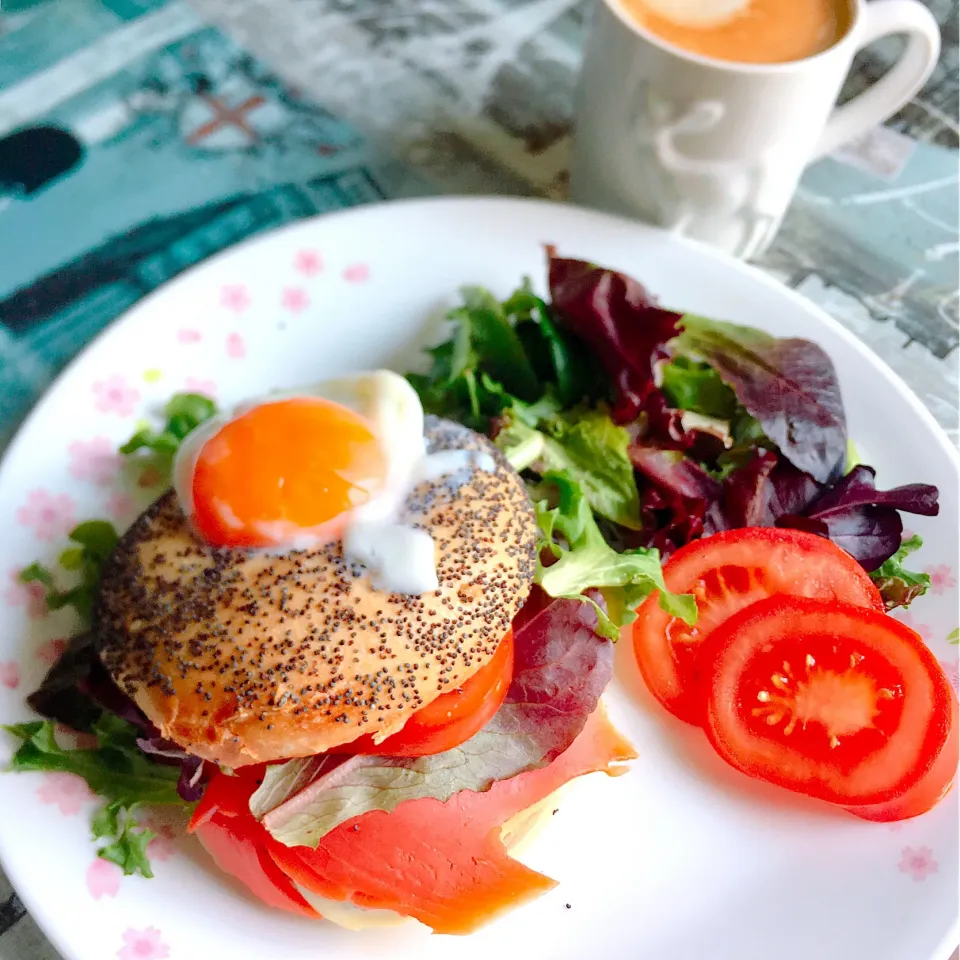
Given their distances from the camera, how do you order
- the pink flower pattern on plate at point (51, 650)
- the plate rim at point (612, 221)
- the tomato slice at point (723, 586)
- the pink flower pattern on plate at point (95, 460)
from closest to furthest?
1. the pink flower pattern on plate at point (51, 650)
2. the tomato slice at point (723, 586)
3. the pink flower pattern on plate at point (95, 460)
4. the plate rim at point (612, 221)

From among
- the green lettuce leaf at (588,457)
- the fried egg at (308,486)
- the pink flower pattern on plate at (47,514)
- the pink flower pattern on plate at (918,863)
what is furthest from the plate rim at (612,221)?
the pink flower pattern on plate at (918,863)

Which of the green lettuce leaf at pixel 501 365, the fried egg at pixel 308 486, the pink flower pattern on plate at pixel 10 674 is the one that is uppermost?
the fried egg at pixel 308 486

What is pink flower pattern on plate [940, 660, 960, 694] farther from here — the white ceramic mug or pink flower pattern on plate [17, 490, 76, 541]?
pink flower pattern on plate [17, 490, 76, 541]

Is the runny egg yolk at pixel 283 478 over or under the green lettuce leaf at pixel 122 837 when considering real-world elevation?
over

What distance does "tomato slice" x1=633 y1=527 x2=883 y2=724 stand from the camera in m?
1.71

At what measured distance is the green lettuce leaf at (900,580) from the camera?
178 centimetres

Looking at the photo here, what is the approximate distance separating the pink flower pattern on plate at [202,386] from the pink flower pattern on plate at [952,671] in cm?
156

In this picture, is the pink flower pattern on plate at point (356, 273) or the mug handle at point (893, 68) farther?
the pink flower pattern on plate at point (356, 273)

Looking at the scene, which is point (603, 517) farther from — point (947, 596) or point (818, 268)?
point (818, 268)

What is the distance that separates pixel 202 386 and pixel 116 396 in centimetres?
18

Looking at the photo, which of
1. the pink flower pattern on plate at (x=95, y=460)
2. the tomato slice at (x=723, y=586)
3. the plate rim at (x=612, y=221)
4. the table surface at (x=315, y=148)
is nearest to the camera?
the tomato slice at (x=723, y=586)

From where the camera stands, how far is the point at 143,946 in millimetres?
1394

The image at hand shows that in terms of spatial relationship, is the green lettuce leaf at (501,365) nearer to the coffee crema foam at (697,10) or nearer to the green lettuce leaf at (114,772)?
the coffee crema foam at (697,10)

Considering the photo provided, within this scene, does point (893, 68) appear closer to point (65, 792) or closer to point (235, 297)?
point (235, 297)
